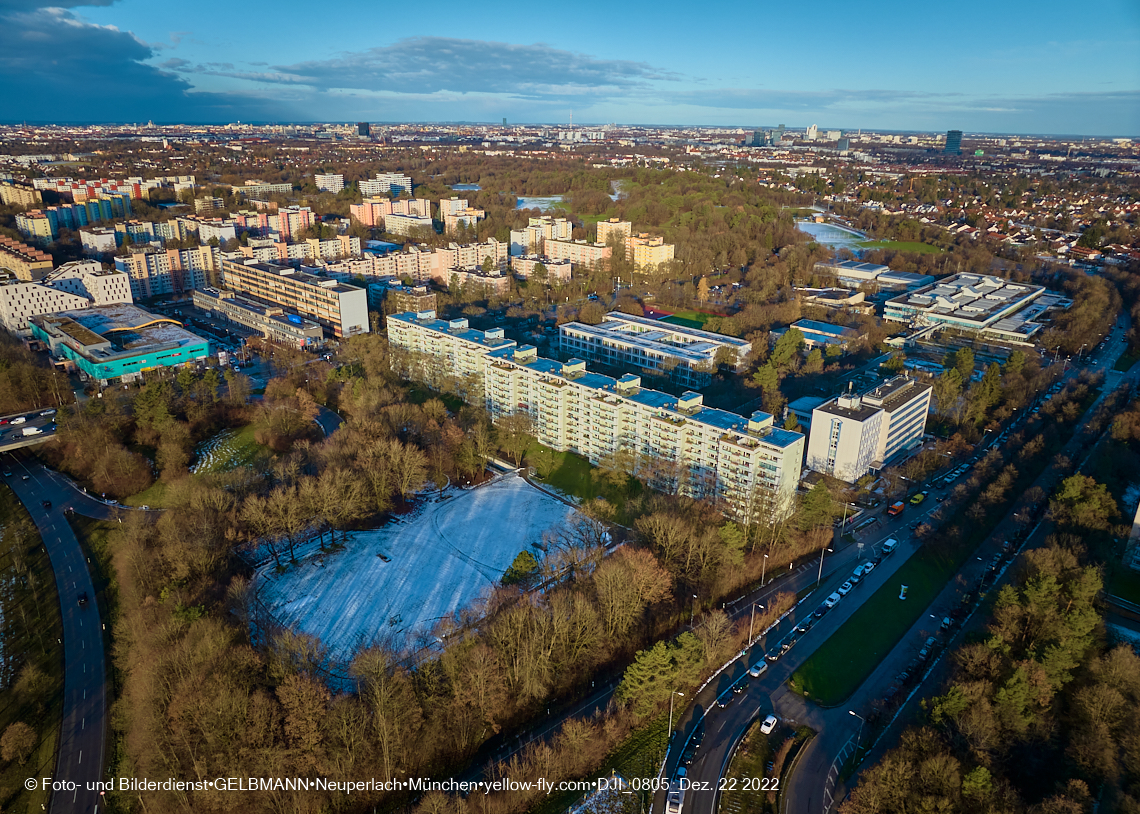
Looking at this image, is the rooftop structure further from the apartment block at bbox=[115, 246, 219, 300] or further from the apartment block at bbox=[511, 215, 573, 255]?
the apartment block at bbox=[115, 246, 219, 300]

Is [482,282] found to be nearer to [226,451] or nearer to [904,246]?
[226,451]

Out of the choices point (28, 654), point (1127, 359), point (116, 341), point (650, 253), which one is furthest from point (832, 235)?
point (28, 654)

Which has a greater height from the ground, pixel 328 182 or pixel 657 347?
pixel 328 182

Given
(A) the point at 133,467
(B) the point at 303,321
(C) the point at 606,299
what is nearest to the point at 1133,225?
(C) the point at 606,299

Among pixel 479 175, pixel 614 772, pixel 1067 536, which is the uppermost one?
pixel 479 175

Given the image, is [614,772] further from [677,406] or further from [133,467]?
[133,467]

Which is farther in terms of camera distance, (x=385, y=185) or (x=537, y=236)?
(x=385, y=185)

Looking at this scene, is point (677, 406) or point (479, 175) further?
point (479, 175)

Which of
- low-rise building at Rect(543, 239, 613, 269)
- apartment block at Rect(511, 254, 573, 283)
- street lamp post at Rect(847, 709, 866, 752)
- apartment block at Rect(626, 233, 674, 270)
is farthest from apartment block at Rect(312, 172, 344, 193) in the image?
street lamp post at Rect(847, 709, 866, 752)

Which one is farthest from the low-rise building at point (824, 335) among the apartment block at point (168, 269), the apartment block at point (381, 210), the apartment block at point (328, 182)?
the apartment block at point (328, 182)
